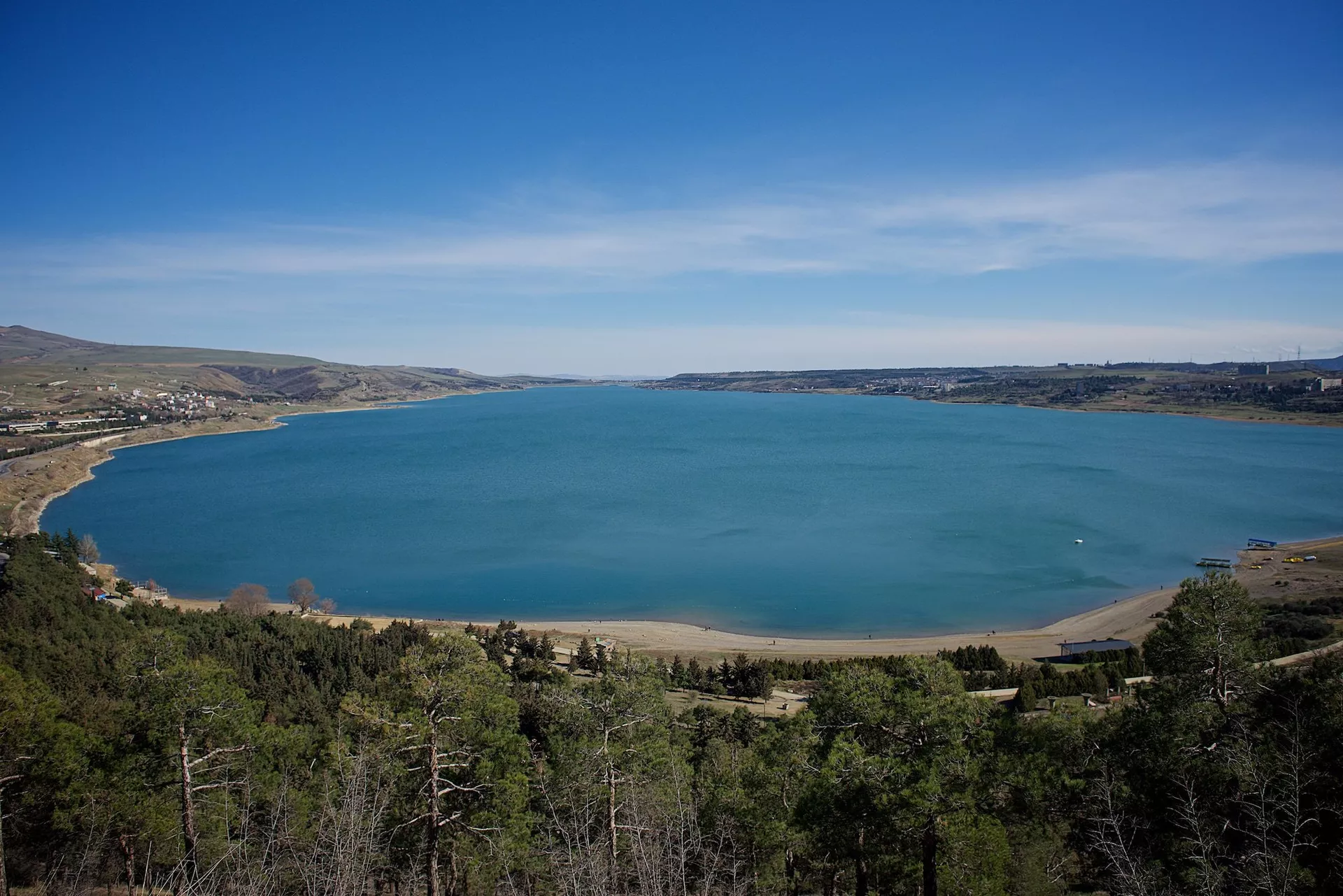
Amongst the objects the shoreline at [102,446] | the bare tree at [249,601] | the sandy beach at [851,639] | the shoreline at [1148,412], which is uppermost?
the shoreline at [1148,412]

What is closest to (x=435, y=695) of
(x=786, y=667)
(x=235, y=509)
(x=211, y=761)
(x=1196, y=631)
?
(x=211, y=761)

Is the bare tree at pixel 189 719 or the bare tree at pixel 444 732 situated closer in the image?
the bare tree at pixel 444 732

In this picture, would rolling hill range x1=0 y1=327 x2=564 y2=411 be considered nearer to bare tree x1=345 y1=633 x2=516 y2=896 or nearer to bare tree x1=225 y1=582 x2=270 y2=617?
bare tree x1=225 y1=582 x2=270 y2=617

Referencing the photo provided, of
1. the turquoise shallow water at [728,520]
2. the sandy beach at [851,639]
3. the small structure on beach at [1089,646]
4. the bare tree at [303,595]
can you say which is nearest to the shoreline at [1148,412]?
the turquoise shallow water at [728,520]

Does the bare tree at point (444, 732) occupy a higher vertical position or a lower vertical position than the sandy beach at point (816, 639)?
higher

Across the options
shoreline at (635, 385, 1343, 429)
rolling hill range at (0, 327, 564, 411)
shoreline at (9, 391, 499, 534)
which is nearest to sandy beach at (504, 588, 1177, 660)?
shoreline at (9, 391, 499, 534)

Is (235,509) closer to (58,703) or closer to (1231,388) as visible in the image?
(58,703)

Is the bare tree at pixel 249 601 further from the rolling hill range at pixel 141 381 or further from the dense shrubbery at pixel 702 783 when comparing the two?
the rolling hill range at pixel 141 381
